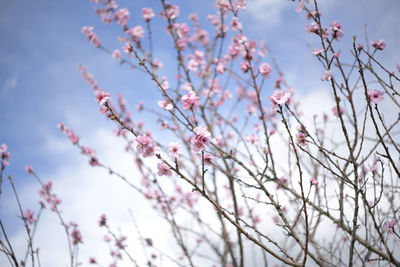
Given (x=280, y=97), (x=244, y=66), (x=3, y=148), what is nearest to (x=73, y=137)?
(x=3, y=148)

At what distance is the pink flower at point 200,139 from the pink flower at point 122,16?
3933mm

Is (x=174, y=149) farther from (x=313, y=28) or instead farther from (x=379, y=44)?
(x=379, y=44)

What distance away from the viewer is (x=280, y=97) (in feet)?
5.03

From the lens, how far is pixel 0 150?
3.44 meters

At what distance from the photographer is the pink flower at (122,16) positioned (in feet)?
15.0

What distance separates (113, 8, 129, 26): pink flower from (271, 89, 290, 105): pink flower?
13.3ft

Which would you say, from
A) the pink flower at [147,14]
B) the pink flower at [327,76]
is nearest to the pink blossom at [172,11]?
the pink flower at [147,14]

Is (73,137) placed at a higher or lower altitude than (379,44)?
higher

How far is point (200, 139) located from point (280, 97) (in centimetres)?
59

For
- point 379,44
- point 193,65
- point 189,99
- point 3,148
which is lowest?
point 189,99

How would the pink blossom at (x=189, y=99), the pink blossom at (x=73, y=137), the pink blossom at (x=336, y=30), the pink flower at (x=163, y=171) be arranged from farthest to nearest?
the pink blossom at (x=73, y=137)
the pink blossom at (x=336, y=30)
the pink blossom at (x=189, y=99)
the pink flower at (x=163, y=171)

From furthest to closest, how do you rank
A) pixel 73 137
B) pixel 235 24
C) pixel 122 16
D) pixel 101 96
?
1. pixel 73 137
2. pixel 122 16
3. pixel 235 24
4. pixel 101 96

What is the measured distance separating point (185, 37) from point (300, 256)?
15.5 ft

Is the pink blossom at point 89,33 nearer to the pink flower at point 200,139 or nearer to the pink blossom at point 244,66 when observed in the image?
the pink blossom at point 244,66
